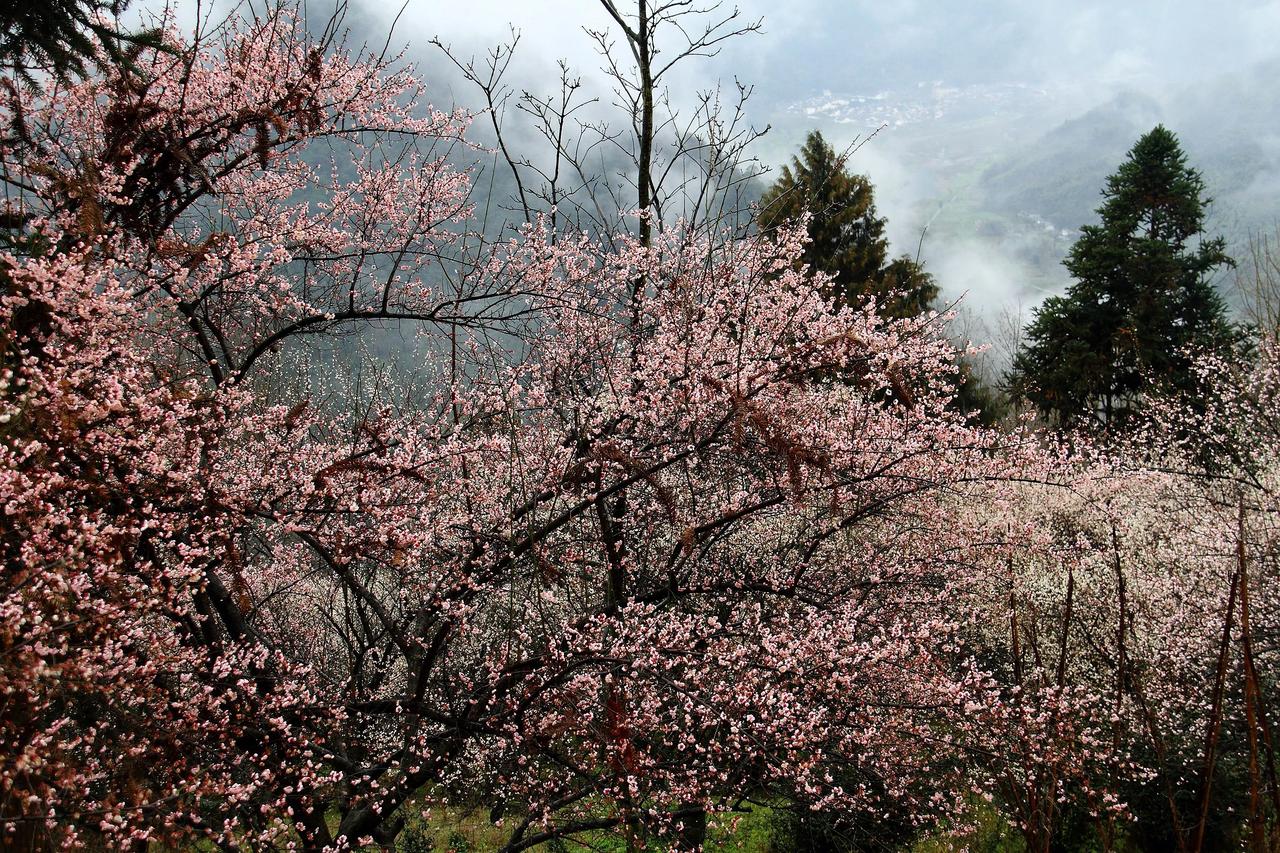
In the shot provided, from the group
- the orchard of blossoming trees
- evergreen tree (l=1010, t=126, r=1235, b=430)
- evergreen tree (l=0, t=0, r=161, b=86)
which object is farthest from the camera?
evergreen tree (l=1010, t=126, r=1235, b=430)

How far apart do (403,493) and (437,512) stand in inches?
13.1

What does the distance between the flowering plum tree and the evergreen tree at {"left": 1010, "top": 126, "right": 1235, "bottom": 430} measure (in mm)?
14726

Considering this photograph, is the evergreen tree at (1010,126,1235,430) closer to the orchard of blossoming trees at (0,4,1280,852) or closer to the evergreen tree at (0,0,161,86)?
the orchard of blossoming trees at (0,4,1280,852)

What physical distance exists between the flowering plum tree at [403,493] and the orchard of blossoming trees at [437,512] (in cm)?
4

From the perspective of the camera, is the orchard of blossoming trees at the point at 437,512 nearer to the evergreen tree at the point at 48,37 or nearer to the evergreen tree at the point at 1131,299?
the evergreen tree at the point at 48,37

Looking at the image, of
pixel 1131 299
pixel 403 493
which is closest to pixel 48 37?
pixel 403 493

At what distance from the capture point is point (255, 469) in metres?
4.40

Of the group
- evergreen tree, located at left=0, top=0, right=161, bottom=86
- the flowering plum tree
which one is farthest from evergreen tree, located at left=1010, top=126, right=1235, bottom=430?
evergreen tree, located at left=0, top=0, right=161, bottom=86

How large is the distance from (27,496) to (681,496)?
13.5 feet

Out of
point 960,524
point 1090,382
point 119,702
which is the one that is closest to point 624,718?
point 119,702

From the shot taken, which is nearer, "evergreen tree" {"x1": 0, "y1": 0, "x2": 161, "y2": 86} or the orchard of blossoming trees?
the orchard of blossoming trees

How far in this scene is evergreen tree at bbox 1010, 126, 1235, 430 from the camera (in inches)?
730

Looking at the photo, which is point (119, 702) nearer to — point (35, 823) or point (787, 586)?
point (35, 823)

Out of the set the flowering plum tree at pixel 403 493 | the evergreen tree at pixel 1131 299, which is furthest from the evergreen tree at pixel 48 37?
the evergreen tree at pixel 1131 299
